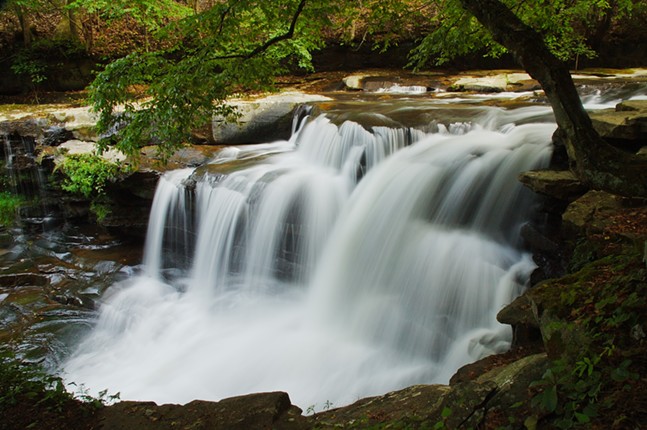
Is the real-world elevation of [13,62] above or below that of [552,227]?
above

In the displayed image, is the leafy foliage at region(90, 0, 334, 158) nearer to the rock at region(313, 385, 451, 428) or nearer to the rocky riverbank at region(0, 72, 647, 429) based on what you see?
the rocky riverbank at region(0, 72, 647, 429)

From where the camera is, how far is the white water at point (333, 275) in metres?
5.54

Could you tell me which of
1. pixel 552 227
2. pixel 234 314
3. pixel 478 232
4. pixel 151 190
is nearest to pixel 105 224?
pixel 151 190

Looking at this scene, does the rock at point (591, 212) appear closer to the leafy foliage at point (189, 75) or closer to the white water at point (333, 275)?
the white water at point (333, 275)

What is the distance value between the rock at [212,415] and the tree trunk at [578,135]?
2.68 meters

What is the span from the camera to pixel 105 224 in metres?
9.87

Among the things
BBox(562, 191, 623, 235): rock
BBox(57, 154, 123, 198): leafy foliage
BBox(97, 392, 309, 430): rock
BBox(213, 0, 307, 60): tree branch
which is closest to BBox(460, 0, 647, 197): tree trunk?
BBox(562, 191, 623, 235): rock

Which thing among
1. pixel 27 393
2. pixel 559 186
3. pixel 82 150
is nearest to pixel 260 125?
pixel 82 150

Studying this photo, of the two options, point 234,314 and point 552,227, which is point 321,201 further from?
point 552,227

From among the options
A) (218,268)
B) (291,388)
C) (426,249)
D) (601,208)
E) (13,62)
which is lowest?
(291,388)

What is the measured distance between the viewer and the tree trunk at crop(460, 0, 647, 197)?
2.89 m

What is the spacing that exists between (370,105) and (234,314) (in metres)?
5.52

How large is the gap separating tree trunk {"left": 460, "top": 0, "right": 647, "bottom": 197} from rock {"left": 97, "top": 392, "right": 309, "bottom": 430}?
2.68 m

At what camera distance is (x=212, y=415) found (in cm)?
354
